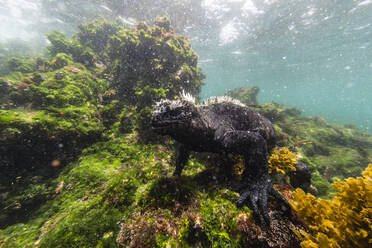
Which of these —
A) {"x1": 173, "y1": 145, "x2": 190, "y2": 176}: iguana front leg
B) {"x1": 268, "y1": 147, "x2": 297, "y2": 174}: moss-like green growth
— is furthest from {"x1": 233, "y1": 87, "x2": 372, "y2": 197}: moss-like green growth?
{"x1": 173, "y1": 145, "x2": 190, "y2": 176}: iguana front leg

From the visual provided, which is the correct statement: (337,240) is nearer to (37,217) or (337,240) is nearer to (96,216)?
(96,216)

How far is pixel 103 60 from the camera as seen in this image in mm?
10609

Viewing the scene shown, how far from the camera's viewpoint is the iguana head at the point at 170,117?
2471mm

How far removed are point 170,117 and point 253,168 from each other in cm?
190

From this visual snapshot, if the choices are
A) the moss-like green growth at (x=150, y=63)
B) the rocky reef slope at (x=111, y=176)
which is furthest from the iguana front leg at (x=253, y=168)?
the moss-like green growth at (x=150, y=63)

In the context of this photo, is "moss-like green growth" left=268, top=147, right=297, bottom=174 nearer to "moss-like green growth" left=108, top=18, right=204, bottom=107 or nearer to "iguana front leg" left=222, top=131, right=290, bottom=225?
"iguana front leg" left=222, top=131, right=290, bottom=225

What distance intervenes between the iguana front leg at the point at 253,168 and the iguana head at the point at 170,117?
95 cm

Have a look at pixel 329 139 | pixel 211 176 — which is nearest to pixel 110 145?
pixel 211 176

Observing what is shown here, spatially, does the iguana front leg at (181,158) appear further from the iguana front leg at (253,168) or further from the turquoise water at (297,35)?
the turquoise water at (297,35)

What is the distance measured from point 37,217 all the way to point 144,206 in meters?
2.50

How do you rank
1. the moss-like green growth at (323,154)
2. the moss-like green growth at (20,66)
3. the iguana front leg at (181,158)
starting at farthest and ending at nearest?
the moss-like green growth at (20,66) < the moss-like green growth at (323,154) < the iguana front leg at (181,158)

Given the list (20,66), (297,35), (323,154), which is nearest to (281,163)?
(323,154)

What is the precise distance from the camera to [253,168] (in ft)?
8.74

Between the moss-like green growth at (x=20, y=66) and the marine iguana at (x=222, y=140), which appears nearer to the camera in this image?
the marine iguana at (x=222, y=140)
